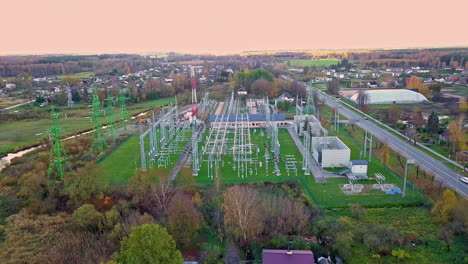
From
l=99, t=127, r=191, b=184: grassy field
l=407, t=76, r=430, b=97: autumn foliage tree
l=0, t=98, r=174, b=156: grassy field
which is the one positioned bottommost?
l=99, t=127, r=191, b=184: grassy field

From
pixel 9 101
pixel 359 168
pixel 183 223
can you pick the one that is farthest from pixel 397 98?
pixel 9 101

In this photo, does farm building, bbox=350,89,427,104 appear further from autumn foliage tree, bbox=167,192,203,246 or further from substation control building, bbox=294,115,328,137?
autumn foliage tree, bbox=167,192,203,246

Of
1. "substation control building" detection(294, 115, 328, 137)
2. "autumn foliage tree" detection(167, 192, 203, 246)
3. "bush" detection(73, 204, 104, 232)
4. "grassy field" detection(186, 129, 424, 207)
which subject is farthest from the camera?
"substation control building" detection(294, 115, 328, 137)

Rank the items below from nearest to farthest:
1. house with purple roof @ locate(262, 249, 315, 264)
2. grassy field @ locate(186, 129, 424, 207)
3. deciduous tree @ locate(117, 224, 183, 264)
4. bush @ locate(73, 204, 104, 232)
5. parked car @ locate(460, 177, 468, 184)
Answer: deciduous tree @ locate(117, 224, 183, 264) → house with purple roof @ locate(262, 249, 315, 264) → bush @ locate(73, 204, 104, 232) → grassy field @ locate(186, 129, 424, 207) → parked car @ locate(460, 177, 468, 184)

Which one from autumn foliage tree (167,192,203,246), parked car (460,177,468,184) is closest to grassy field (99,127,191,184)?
autumn foliage tree (167,192,203,246)

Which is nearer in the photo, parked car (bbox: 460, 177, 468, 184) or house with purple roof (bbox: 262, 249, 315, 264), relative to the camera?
house with purple roof (bbox: 262, 249, 315, 264)

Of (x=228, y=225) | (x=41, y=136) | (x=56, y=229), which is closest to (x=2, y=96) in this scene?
(x=41, y=136)

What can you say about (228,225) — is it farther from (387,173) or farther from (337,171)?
(387,173)
